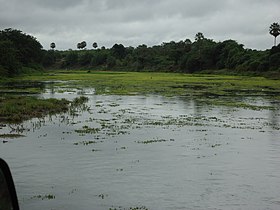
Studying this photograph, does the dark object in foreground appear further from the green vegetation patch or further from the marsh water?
the green vegetation patch

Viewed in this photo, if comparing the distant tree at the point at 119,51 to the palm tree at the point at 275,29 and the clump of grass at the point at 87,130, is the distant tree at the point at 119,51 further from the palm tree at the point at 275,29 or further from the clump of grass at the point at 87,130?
the clump of grass at the point at 87,130

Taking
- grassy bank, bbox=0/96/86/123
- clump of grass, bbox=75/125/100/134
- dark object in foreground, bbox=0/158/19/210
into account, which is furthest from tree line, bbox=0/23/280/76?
dark object in foreground, bbox=0/158/19/210

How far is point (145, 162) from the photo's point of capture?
1623 centimetres

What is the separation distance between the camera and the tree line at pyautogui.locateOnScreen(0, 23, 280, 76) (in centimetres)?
9400

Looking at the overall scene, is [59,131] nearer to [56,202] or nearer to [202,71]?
[56,202]

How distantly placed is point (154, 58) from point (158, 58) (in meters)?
1.79

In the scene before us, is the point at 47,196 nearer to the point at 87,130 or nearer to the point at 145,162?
the point at 145,162

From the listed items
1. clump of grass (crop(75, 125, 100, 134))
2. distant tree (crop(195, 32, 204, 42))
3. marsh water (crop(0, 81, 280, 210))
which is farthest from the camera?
distant tree (crop(195, 32, 204, 42))

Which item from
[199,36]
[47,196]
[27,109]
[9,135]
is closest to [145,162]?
[47,196]

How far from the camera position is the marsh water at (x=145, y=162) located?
1191 centimetres

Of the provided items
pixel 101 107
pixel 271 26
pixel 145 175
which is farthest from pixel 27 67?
pixel 145 175

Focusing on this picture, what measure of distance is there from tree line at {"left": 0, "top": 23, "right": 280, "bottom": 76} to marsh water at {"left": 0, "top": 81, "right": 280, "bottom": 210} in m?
61.7

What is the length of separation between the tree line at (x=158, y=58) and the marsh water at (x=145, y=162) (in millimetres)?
61688

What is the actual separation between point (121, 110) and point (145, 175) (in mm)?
19303
